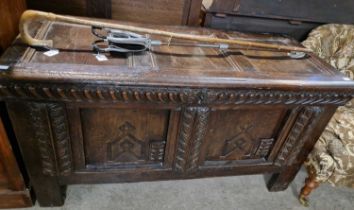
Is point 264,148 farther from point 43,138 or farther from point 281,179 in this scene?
point 43,138

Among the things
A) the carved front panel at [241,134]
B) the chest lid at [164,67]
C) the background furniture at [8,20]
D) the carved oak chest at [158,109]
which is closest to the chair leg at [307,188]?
the carved oak chest at [158,109]

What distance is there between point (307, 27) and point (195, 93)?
1.13 m

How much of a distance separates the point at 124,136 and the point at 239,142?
56cm

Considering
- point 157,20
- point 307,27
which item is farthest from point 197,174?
point 307,27

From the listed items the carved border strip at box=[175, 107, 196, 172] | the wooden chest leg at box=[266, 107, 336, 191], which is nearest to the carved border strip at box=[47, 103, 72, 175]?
the carved border strip at box=[175, 107, 196, 172]

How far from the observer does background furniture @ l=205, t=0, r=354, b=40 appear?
1438mm

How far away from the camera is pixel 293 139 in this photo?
49.0 inches

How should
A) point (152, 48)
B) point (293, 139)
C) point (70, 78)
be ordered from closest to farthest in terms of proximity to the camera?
point (70, 78), point (152, 48), point (293, 139)

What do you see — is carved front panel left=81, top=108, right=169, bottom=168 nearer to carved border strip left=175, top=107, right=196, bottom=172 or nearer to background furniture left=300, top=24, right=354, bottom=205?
carved border strip left=175, top=107, right=196, bottom=172

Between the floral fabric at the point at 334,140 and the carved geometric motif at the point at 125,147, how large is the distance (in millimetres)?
907

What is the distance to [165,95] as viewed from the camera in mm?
929

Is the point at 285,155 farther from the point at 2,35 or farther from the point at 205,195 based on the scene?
the point at 2,35

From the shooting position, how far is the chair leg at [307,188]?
1.35 m

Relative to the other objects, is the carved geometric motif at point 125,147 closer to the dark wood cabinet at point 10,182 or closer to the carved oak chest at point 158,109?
the carved oak chest at point 158,109
